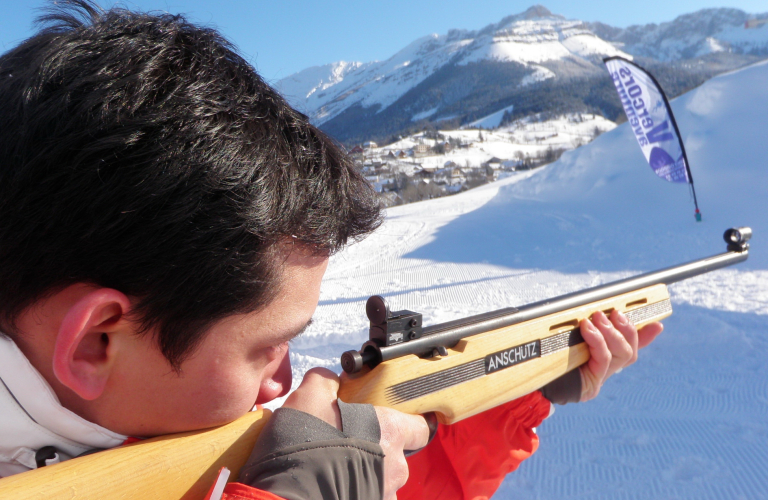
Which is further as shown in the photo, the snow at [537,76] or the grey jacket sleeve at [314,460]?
the snow at [537,76]

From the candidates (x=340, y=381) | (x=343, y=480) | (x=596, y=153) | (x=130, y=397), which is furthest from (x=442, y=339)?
(x=596, y=153)

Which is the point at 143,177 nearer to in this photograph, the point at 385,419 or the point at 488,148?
the point at 385,419

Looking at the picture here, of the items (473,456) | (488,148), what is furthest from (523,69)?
(473,456)

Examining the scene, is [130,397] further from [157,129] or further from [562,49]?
[562,49]

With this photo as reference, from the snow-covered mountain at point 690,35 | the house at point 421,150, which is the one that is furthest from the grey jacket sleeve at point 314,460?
the snow-covered mountain at point 690,35

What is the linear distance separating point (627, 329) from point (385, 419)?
1314mm

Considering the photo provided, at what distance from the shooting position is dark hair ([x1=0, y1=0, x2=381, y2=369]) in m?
0.75

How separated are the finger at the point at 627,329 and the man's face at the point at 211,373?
1551 millimetres

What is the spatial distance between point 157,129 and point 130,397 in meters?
0.50

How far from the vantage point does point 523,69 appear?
134 meters

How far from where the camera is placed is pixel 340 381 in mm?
1286

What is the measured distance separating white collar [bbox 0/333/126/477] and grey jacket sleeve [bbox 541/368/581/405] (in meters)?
1.64

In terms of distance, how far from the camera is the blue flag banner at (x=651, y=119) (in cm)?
900

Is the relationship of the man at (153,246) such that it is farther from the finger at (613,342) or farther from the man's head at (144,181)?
the finger at (613,342)
